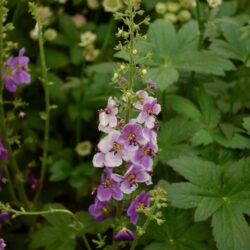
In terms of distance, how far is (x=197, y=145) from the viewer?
1900 millimetres

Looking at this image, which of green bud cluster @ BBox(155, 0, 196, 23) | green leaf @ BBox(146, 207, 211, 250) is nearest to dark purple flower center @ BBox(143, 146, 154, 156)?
green leaf @ BBox(146, 207, 211, 250)

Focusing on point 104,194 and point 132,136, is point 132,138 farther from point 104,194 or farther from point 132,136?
point 104,194

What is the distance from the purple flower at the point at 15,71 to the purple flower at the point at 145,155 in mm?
682

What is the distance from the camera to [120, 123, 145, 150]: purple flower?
139 centimetres

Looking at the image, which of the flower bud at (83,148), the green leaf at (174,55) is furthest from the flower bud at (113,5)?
the flower bud at (83,148)

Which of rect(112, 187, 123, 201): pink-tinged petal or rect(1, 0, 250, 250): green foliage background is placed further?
rect(1, 0, 250, 250): green foliage background

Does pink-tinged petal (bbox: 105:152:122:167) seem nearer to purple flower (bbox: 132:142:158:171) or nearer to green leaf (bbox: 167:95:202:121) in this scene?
purple flower (bbox: 132:142:158:171)

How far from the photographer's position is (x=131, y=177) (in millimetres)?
1455

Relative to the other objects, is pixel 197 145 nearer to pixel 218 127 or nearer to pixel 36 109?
pixel 218 127

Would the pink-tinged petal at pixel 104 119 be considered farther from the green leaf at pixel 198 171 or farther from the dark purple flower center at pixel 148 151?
the green leaf at pixel 198 171

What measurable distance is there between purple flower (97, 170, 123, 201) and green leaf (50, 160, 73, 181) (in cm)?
72

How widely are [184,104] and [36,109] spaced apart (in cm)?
85

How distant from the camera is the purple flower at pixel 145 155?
141 centimetres

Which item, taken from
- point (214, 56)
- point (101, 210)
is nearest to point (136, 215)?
point (101, 210)
